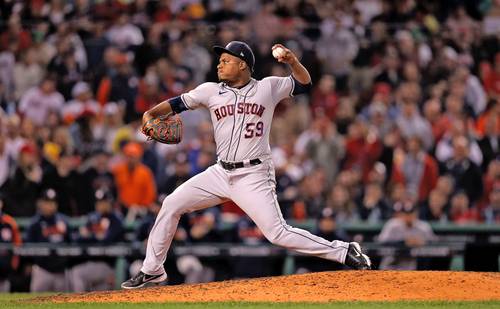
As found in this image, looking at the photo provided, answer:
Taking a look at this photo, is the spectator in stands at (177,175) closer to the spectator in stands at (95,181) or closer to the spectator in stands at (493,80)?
the spectator in stands at (95,181)

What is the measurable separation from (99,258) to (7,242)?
999mm

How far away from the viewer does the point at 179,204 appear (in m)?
8.42

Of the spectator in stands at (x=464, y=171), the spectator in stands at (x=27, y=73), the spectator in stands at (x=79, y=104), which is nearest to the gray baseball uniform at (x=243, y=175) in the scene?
the spectator in stands at (x=464, y=171)

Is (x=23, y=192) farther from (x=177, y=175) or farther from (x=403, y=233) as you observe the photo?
(x=403, y=233)

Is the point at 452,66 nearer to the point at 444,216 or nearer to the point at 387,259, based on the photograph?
the point at 444,216

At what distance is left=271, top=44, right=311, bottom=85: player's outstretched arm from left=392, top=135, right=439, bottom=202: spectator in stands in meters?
5.76

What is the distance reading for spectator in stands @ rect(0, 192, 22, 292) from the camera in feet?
38.3

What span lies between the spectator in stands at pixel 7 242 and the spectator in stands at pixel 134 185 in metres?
1.50

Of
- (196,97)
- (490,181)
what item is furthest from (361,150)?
(196,97)

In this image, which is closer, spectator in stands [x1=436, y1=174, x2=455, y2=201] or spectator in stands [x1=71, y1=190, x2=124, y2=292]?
spectator in stands [x1=71, y1=190, x2=124, y2=292]

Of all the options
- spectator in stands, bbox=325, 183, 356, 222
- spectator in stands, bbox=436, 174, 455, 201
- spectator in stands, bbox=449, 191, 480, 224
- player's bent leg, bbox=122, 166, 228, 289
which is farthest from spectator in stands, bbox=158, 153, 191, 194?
player's bent leg, bbox=122, 166, 228, 289

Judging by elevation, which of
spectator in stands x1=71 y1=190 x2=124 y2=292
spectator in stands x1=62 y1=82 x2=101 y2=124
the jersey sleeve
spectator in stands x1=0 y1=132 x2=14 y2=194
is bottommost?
spectator in stands x1=71 y1=190 x2=124 y2=292

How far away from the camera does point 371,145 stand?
14.5m

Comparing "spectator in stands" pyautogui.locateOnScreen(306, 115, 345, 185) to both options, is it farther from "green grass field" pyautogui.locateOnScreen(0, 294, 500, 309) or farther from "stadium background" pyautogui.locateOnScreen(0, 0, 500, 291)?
"green grass field" pyautogui.locateOnScreen(0, 294, 500, 309)
